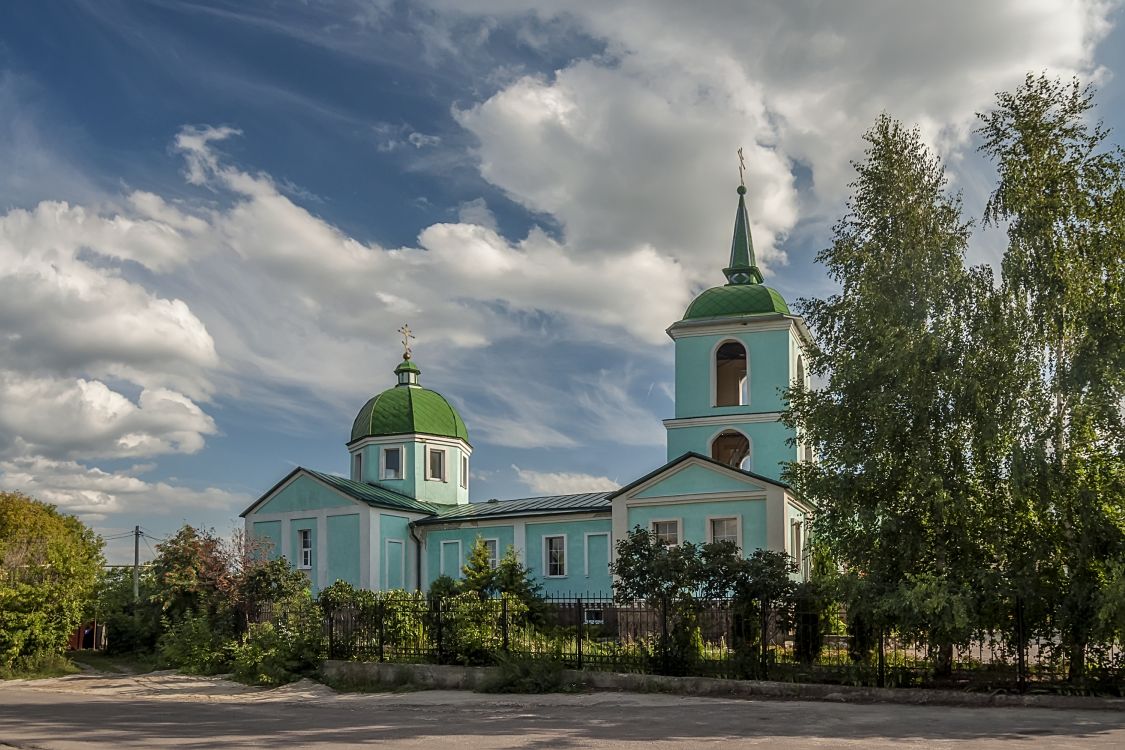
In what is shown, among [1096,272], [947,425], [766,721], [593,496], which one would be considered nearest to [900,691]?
[766,721]

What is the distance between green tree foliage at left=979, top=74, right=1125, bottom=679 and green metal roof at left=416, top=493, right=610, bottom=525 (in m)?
17.1

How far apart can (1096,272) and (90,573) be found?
74.8ft

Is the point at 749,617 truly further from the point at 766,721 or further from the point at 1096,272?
the point at 1096,272

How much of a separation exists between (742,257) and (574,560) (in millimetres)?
10807

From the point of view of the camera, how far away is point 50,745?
12297 millimetres

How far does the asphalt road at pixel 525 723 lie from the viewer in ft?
39.3

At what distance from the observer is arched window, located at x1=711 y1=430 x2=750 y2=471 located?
104 feet

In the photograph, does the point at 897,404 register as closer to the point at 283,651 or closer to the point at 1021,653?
the point at 1021,653

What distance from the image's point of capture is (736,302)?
31.9 meters

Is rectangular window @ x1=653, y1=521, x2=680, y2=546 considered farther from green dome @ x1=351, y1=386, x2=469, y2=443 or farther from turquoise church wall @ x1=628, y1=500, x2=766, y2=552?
green dome @ x1=351, y1=386, x2=469, y2=443

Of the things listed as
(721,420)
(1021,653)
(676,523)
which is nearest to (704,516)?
(676,523)

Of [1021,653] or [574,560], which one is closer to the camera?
[1021,653]

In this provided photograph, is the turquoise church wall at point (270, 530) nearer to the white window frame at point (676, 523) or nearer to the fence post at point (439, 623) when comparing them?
the white window frame at point (676, 523)

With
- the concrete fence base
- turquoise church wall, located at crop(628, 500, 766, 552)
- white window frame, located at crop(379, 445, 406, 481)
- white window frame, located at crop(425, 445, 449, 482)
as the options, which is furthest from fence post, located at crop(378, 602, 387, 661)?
white window frame, located at crop(425, 445, 449, 482)
